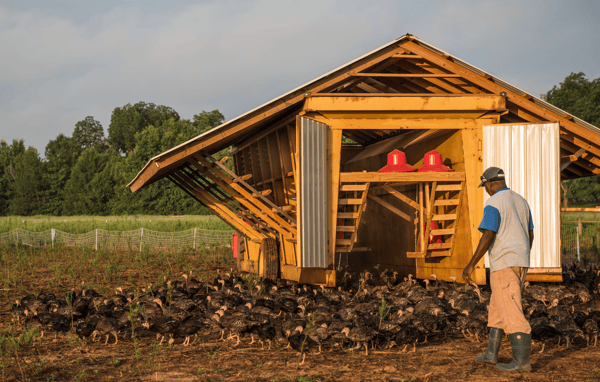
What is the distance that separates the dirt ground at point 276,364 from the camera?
5766 millimetres

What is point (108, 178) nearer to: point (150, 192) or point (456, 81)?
point (150, 192)

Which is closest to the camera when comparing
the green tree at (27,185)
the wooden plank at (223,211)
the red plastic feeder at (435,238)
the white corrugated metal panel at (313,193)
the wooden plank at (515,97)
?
the white corrugated metal panel at (313,193)

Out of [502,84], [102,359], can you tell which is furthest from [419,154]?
[102,359]

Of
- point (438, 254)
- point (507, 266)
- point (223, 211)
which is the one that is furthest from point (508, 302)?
point (223, 211)

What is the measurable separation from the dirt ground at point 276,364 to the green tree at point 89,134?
3314 inches

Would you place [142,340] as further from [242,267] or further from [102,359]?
[242,267]

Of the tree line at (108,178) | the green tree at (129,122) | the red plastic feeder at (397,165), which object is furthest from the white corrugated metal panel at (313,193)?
the green tree at (129,122)

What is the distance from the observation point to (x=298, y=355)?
6.87m

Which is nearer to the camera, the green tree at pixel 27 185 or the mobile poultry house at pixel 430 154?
the mobile poultry house at pixel 430 154

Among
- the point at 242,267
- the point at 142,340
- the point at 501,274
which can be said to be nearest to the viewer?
the point at 501,274

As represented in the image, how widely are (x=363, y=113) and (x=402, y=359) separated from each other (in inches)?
244

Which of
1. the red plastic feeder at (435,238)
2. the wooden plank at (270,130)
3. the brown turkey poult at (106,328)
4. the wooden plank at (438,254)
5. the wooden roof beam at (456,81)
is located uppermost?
the wooden roof beam at (456,81)

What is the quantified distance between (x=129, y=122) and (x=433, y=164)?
80275 mm

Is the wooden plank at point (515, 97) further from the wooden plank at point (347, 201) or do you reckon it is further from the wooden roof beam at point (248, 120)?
the wooden plank at point (347, 201)
